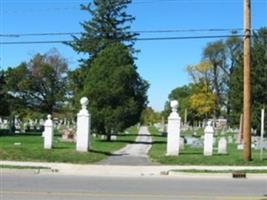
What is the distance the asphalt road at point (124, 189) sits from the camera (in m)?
13.8

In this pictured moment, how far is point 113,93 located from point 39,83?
163 ft

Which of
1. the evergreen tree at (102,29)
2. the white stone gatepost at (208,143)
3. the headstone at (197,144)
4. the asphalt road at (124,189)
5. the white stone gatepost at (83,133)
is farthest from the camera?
the evergreen tree at (102,29)

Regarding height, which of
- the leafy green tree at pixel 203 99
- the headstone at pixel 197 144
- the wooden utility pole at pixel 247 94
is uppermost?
the leafy green tree at pixel 203 99

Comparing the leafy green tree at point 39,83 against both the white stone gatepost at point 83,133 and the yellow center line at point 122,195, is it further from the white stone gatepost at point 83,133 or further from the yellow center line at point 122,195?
the yellow center line at point 122,195

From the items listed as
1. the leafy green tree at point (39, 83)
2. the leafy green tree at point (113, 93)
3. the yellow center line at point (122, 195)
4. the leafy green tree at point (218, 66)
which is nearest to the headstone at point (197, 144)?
the leafy green tree at point (113, 93)

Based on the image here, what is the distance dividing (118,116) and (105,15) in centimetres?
3205

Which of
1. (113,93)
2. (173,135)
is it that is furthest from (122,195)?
(113,93)

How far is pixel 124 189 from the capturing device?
51.8 feet

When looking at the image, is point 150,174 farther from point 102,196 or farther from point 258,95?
point 258,95

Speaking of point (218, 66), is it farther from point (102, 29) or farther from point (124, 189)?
point (124, 189)

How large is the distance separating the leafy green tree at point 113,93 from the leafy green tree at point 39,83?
4584 cm

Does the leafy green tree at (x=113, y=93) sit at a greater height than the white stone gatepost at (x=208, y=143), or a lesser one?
greater

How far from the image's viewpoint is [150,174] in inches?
876

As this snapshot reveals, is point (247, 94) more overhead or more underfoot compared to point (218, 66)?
more underfoot
